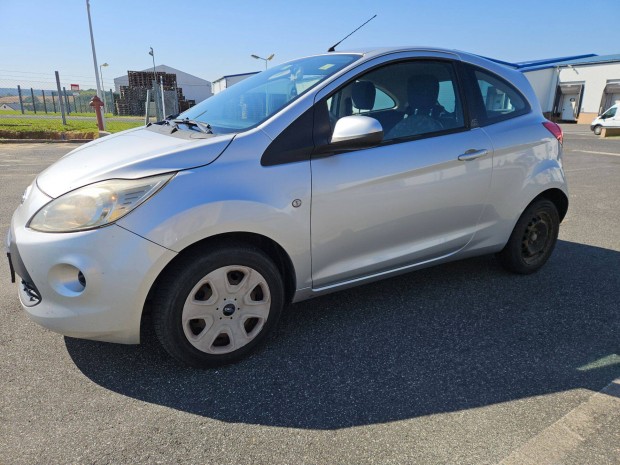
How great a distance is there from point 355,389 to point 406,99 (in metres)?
1.84

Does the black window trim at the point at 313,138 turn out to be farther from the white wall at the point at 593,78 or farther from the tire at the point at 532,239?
the white wall at the point at 593,78

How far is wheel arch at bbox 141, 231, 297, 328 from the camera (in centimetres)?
219

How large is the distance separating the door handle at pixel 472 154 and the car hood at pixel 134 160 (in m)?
1.52

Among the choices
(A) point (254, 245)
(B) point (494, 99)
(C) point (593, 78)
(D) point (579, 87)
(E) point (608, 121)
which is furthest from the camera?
(D) point (579, 87)

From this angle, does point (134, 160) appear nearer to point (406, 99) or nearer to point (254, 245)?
point (254, 245)

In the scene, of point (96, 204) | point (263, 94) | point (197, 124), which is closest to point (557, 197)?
point (263, 94)

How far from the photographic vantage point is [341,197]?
8.14 ft

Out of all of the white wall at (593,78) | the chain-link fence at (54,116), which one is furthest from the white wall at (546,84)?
the chain-link fence at (54,116)

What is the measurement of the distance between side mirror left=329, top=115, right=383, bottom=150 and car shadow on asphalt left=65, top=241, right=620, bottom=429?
116 centimetres

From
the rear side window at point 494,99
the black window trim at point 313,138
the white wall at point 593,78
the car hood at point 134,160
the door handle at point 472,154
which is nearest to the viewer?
the car hood at point 134,160

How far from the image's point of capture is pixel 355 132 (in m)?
2.36

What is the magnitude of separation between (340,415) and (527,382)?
3.34 feet

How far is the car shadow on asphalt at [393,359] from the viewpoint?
214 cm

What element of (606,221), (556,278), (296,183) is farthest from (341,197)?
(606,221)
